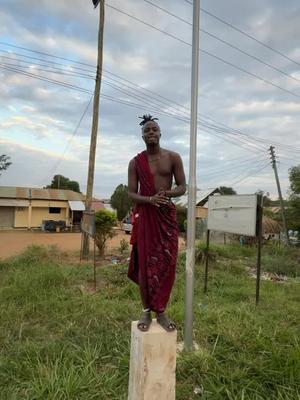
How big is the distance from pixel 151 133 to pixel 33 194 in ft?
134

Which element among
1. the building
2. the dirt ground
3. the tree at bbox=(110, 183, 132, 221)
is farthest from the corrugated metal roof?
the dirt ground

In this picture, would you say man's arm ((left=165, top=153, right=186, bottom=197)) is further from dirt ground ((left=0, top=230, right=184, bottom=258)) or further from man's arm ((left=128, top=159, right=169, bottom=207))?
dirt ground ((left=0, top=230, right=184, bottom=258))

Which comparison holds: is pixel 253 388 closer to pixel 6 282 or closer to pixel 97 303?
pixel 97 303

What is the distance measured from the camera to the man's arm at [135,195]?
10.2 feet

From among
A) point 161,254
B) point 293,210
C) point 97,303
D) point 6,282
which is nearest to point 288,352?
point 161,254

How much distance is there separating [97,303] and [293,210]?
1034 inches

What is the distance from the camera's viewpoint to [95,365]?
13.0ft

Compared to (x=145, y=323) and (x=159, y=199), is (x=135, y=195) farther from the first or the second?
(x=145, y=323)

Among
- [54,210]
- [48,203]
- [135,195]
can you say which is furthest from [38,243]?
[54,210]

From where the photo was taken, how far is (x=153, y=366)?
3.02m

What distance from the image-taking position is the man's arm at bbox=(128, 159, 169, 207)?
311cm

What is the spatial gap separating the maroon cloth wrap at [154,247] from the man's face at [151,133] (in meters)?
0.17

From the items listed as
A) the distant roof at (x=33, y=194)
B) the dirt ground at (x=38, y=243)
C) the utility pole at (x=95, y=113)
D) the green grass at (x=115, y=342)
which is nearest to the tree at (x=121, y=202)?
the distant roof at (x=33, y=194)

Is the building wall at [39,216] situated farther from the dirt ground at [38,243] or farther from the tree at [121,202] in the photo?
the dirt ground at [38,243]
